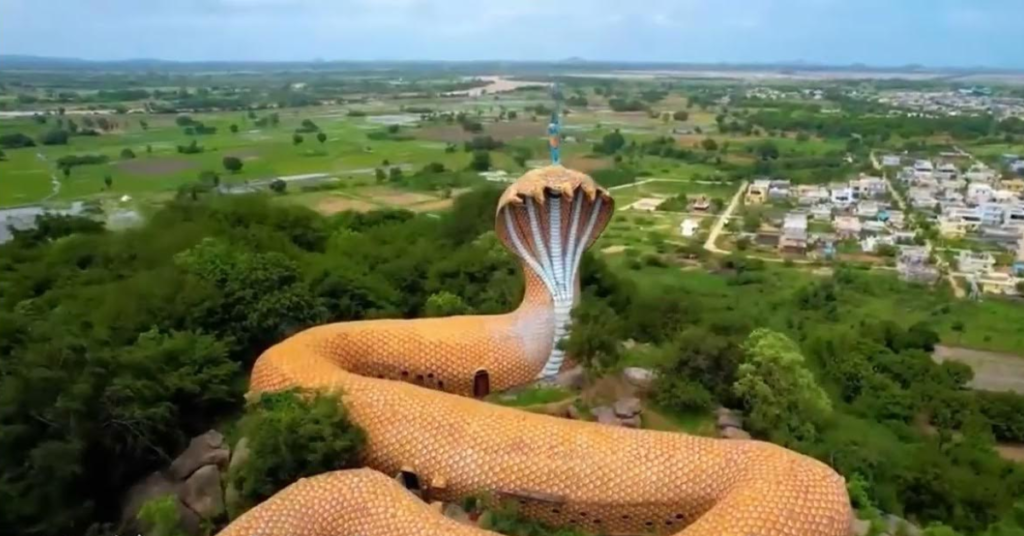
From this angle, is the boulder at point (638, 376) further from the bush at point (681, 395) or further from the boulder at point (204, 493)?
the boulder at point (204, 493)

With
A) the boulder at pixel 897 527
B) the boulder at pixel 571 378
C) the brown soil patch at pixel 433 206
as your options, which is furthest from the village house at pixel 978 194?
the boulder at pixel 571 378

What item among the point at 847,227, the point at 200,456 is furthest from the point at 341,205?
the point at 200,456

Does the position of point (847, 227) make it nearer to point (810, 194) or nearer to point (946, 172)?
point (810, 194)

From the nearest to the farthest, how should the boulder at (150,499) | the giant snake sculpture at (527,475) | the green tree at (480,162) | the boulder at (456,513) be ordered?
the giant snake sculpture at (527,475) < the boulder at (456,513) < the boulder at (150,499) < the green tree at (480,162)

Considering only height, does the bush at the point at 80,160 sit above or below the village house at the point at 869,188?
above

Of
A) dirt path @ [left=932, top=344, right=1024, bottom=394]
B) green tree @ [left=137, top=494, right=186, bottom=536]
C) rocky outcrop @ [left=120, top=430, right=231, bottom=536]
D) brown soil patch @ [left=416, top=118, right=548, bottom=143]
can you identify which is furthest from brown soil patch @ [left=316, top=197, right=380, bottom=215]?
green tree @ [left=137, top=494, right=186, bottom=536]
